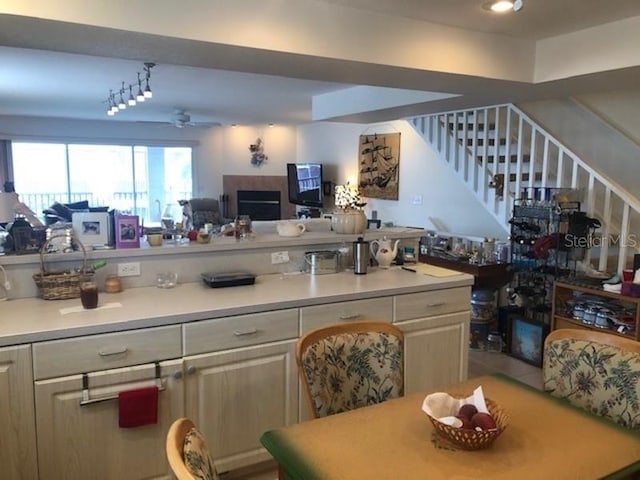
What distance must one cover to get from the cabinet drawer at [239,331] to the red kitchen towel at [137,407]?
23 centimetres

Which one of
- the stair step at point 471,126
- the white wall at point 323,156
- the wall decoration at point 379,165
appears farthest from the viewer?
the wall decoration at point 379,165

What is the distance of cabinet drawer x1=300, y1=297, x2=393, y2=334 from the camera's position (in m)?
2.54

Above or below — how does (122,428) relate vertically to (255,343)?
below

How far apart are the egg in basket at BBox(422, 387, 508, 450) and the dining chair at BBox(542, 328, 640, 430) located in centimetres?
51

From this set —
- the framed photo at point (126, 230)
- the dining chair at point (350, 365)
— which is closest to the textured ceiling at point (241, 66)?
the framed photo at point (126, 230)

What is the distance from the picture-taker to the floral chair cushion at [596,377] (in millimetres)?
1714

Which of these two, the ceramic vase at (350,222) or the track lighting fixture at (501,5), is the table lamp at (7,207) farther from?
the track lighting fixture at (501,5)

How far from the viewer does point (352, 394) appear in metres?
1.92

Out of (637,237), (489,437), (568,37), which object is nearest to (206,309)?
(489,437)

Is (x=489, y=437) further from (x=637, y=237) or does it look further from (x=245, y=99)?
(x=245, y=99)

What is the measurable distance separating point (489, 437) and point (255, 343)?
1278mm

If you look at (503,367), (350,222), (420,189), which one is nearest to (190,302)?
(350,222)

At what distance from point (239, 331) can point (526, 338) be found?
2820 millimetres

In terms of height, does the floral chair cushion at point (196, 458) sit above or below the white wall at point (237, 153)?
below
